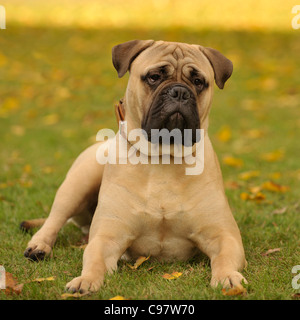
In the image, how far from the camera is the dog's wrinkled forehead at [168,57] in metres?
3.62

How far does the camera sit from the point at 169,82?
3.54 m

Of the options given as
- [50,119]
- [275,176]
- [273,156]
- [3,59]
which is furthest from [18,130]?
[3,59]

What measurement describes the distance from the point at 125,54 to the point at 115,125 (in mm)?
5348

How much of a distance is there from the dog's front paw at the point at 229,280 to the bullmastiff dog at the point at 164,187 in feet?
0.48

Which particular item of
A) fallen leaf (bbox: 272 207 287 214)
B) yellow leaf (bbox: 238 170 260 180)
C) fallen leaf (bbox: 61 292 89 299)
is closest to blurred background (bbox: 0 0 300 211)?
yellow leaf (bbox: 238 170 260 180)

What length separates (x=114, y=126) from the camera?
8.92 m

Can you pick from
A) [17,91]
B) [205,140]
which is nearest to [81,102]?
[17,91]

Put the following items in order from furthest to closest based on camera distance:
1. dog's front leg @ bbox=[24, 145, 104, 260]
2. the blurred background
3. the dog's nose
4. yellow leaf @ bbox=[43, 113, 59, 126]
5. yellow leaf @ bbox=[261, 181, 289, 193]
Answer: yellow leaf @ bbox=[43, 113, 59, 126], the blurred background, yellow leaf @ bbox=[261, 181, 289, 193], dog's front leg @ bbox=[24, 145, 104, 260], the dog's nose

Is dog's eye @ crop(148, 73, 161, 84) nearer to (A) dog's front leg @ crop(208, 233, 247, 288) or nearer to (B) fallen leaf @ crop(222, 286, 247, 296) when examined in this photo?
(A) dog's front leg @ crop(208, 233, 247, 288)

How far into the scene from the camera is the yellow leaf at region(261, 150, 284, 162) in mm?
6906

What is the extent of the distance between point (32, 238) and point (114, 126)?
5038 mm

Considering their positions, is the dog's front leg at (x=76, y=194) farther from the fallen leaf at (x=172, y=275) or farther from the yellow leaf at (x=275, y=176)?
the yellow leaf at (x=275, y=176)

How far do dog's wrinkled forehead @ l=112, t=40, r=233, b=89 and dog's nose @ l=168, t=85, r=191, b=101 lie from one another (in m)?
0.21
